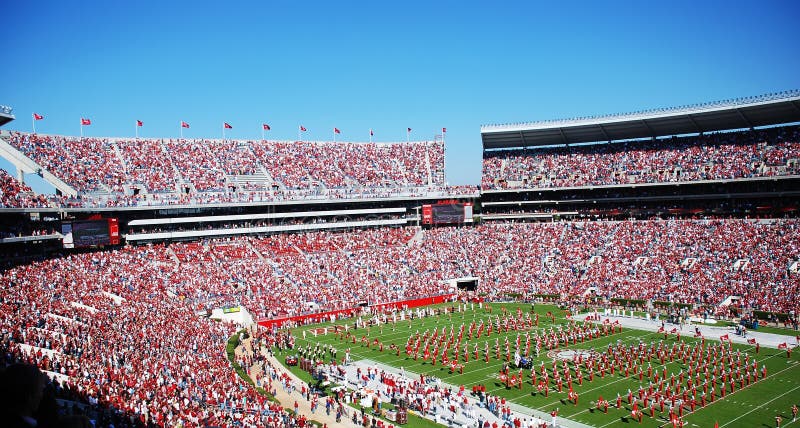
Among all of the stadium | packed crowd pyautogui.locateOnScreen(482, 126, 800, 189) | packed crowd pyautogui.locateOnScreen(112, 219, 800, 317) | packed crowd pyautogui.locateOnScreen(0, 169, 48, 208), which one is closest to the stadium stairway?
the stadium

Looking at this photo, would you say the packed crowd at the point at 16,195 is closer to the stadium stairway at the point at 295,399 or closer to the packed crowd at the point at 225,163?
the packed crowd at the point at 225,163

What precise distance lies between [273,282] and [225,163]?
1744cm

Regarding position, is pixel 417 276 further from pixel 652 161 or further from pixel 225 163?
pixel 652 161

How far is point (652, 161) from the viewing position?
2087 inches

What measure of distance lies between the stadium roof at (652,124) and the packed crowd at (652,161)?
85 centimetres

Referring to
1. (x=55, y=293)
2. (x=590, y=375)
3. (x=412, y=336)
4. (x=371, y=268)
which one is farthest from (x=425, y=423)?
(x=371, y=268)

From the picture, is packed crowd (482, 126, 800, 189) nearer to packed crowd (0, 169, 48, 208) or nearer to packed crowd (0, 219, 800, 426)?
packed crowd (0, 219, 800, 426)

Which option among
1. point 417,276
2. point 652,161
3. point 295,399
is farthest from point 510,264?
point 295,399

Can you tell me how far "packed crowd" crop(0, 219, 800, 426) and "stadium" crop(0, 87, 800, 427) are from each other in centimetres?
18

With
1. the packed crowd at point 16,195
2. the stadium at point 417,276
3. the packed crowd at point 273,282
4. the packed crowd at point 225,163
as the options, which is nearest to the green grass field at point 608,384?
the stadium at point 417,276

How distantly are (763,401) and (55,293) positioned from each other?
102ft

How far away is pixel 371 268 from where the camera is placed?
46.2 meters

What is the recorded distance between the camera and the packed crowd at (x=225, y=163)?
44.7 m

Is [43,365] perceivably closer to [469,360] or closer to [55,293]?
[55,293]
